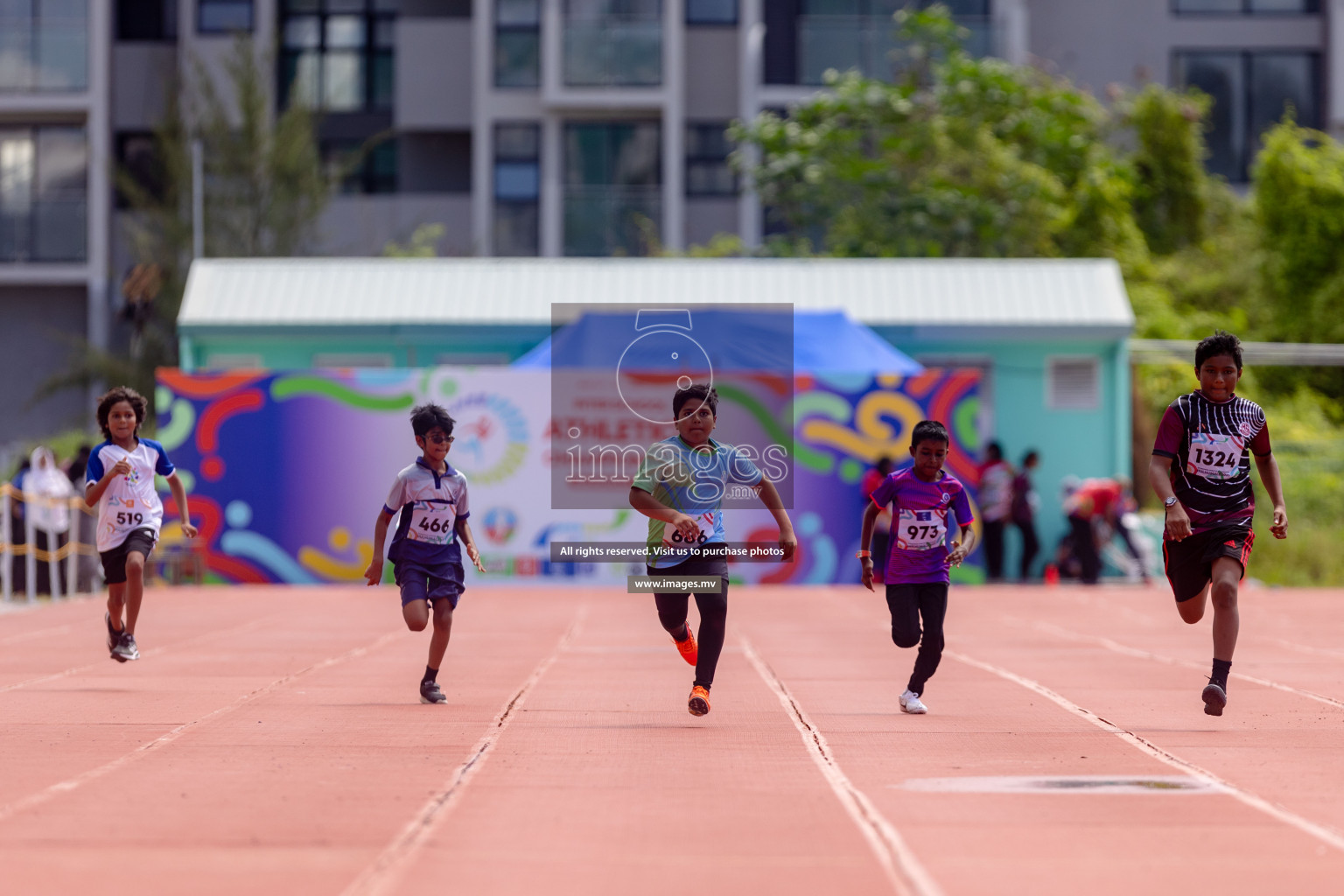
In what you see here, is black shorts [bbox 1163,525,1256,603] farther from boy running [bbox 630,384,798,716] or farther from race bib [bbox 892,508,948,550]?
boy running [bbox 630,384,798,716]

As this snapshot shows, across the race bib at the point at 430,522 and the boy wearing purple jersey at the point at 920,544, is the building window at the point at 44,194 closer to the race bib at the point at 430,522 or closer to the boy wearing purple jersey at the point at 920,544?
the race bib at the point at 430,522

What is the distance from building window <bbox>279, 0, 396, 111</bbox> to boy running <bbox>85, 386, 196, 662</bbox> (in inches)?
1215

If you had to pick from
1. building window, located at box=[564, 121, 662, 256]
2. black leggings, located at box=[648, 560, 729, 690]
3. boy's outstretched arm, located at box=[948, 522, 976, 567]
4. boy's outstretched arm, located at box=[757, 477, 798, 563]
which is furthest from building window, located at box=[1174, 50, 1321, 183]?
black leggings, located at box=[648, 560, 729, 690]

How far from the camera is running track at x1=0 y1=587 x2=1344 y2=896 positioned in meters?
5.89

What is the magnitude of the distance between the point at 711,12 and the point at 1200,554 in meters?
32.6

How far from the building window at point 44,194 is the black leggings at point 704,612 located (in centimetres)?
3315

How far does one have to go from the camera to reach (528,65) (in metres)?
39.9

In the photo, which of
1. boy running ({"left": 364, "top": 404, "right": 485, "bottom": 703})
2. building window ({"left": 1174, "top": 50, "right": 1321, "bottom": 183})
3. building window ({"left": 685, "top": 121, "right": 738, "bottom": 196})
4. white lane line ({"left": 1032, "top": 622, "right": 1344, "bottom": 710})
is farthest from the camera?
building window ({"left": 1174, "top": 50, "right": 1321, "bottom": 183})

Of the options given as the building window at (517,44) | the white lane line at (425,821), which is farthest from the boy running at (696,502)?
the building window at (517,44)

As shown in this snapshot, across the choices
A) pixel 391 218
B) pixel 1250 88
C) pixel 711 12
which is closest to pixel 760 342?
pixel 711 12

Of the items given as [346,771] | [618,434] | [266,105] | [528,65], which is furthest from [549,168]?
[346,771]

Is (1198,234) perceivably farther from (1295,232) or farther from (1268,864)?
(1268,864)

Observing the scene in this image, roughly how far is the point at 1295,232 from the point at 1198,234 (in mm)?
8507

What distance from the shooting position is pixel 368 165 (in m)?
42.9
